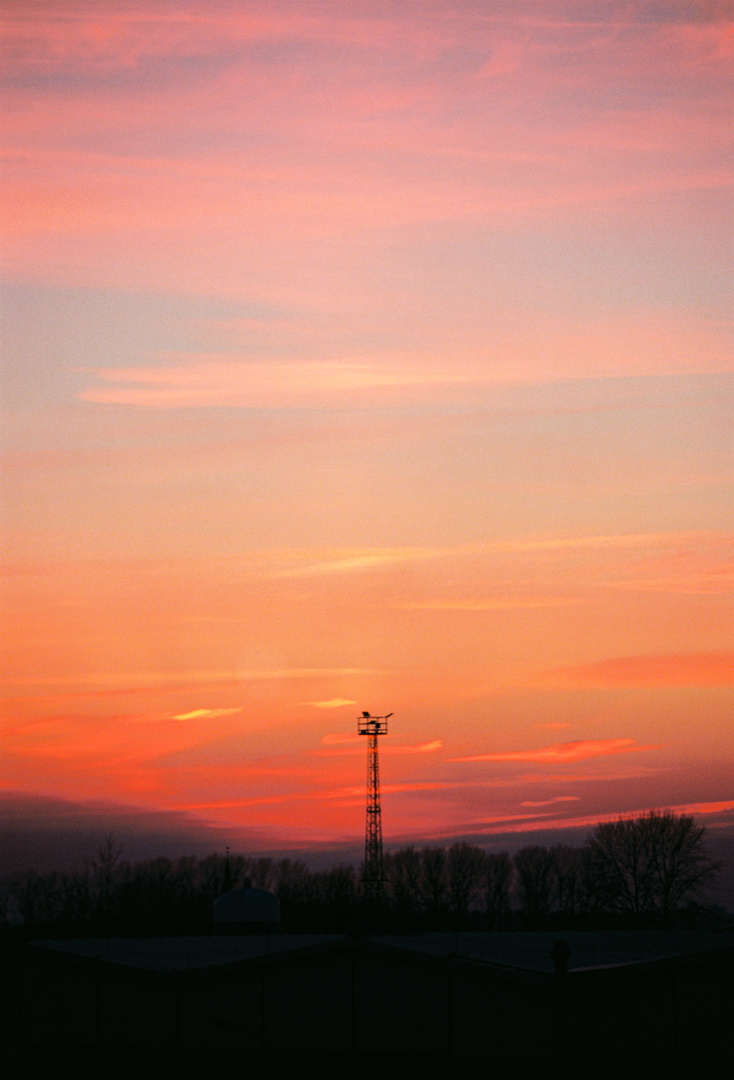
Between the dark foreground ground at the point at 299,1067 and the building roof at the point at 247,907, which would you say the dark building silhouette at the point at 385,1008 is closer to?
the dark foreground ground at the point at 299,1067

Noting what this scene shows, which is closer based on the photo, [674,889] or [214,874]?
[674,889]

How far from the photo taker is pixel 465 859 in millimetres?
167375

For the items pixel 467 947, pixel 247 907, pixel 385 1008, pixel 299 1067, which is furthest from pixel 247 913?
pixel 385 1008

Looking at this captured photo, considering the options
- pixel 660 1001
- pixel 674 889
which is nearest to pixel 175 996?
pixel 660 1001

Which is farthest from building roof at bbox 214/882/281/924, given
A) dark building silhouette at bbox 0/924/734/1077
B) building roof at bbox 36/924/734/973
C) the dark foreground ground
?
the dark foreground ground

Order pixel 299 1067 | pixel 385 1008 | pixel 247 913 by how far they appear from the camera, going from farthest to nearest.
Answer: pixel 247 913, pixel 299 1067, pixel 385 1008

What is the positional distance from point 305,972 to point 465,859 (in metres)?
125

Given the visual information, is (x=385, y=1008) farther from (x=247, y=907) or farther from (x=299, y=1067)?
(x=247, y=907)

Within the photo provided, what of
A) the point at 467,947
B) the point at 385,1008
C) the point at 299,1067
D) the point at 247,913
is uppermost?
the point at 247,913

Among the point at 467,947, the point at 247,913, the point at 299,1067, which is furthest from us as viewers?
the point at 247,913

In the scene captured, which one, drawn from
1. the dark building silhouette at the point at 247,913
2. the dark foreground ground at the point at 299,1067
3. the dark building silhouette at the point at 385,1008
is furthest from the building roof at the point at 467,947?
the dark building silhouette at the point at 247,913

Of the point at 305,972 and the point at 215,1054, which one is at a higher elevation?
the point at 305,972

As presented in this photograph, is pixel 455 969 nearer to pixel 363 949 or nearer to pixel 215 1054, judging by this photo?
pixel 363 949

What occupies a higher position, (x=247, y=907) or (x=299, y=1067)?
(x=247, y=907)
